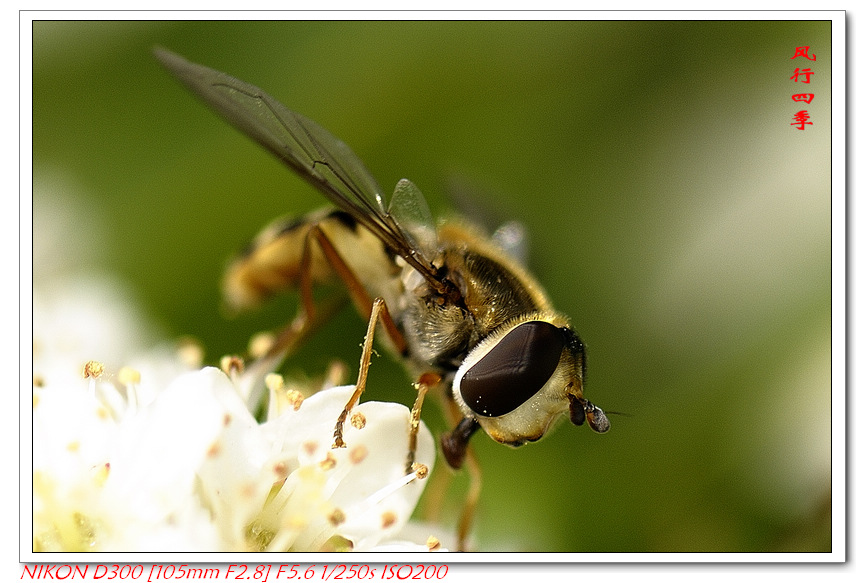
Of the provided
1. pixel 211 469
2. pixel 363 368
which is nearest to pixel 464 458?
pixel 363 368

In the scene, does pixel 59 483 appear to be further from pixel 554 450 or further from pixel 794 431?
pixel 794 431

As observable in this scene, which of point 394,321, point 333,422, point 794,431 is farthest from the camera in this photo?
point 794,431

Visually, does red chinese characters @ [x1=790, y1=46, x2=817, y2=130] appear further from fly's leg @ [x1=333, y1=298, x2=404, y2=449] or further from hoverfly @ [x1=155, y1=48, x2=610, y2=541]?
fly's leg @ [x1=333, y1=298, x2=404, y2=449]

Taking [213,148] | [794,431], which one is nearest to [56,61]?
[213,148]

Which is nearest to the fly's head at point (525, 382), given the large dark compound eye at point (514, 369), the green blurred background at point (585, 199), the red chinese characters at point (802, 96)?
the large dark compound eye at point (514, 369)

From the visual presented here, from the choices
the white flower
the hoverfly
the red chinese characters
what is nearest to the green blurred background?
the red chinese characters

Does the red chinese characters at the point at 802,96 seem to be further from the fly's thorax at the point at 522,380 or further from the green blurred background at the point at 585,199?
the fly's thorax at the point at 522,380
